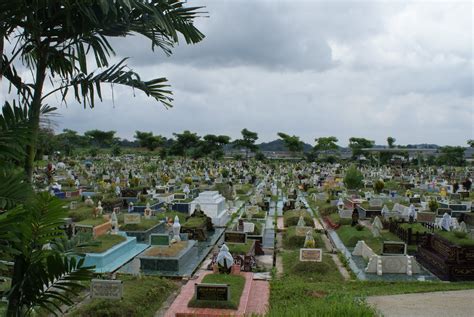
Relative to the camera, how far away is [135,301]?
9586 millimetres

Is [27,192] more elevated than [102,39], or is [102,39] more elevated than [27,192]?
[102,39]

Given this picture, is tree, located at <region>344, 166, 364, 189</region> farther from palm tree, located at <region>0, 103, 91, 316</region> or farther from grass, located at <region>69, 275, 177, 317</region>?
palm tree, located at <region>0, 103, 91, 316</region>

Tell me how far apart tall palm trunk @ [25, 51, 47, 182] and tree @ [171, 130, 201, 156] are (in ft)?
227

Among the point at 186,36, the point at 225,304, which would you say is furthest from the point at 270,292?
the point at 186,36

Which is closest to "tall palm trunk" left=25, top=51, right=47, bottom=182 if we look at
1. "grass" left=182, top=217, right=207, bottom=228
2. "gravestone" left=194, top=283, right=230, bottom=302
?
"gravestone" left=194, top=283, right=230, bottom=302

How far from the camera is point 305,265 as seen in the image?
43.0ft

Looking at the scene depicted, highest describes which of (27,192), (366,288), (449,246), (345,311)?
(27,192)

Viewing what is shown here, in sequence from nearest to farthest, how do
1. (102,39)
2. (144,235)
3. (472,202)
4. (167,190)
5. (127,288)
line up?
(102,39)
(127,288)
(144,235)
(472,202)
(167,190)

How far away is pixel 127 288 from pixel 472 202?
2191cm

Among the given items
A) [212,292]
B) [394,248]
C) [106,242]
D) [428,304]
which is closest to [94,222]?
[106,242]

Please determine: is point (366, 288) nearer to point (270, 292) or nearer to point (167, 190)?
point (270, 292)

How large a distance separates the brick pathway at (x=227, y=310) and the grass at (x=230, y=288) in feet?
0.33

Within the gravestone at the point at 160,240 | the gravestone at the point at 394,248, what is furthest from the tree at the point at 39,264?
the gravestone at the point at 394,248

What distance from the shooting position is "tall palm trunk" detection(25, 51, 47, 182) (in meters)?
4.13
